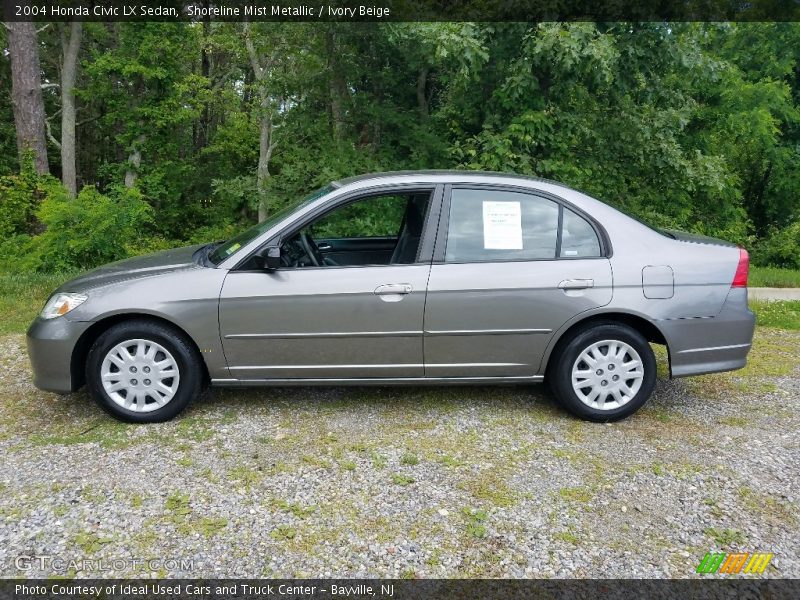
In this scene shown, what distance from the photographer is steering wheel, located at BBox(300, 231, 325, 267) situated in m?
4.59

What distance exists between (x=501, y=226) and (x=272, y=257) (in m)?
1.51

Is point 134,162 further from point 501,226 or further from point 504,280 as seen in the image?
point 504,280

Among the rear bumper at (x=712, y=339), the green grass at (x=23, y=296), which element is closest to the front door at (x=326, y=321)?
the rear bumper at (x=712, y=339)

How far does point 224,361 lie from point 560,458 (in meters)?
2.20

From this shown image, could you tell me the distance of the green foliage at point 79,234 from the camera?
9062mm

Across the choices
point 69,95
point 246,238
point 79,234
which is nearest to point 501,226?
point 246,238

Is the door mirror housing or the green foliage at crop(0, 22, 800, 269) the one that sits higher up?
the green foliage at crop(0, 22, 800, 269)

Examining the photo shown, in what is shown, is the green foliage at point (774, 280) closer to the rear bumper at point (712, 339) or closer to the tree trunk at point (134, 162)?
the rear bumper at point (712, 339)

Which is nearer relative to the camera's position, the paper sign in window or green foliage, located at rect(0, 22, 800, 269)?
the paper sign in window

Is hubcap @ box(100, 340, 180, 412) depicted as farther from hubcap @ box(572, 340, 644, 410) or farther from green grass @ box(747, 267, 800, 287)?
green grass @ box(747, 267, 800, 287)

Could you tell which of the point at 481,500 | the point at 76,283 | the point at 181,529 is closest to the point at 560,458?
the point at 481,500

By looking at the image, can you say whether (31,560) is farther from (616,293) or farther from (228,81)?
(228,81)

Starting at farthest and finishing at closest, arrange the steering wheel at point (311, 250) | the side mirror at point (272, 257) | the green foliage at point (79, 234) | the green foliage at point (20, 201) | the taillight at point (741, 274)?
1. the green foliage at point (20, 201)
2. the green foliage at point (79, 234)
3. the steering wheel at point (311, 250)
4. the taillight at point (741, 274)
5. the side mirror at point (272, 257)

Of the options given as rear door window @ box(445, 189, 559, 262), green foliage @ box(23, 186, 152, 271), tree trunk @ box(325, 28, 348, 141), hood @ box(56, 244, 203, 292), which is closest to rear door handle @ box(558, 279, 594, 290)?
rear door window @ box(445, 189, 559, 262)
